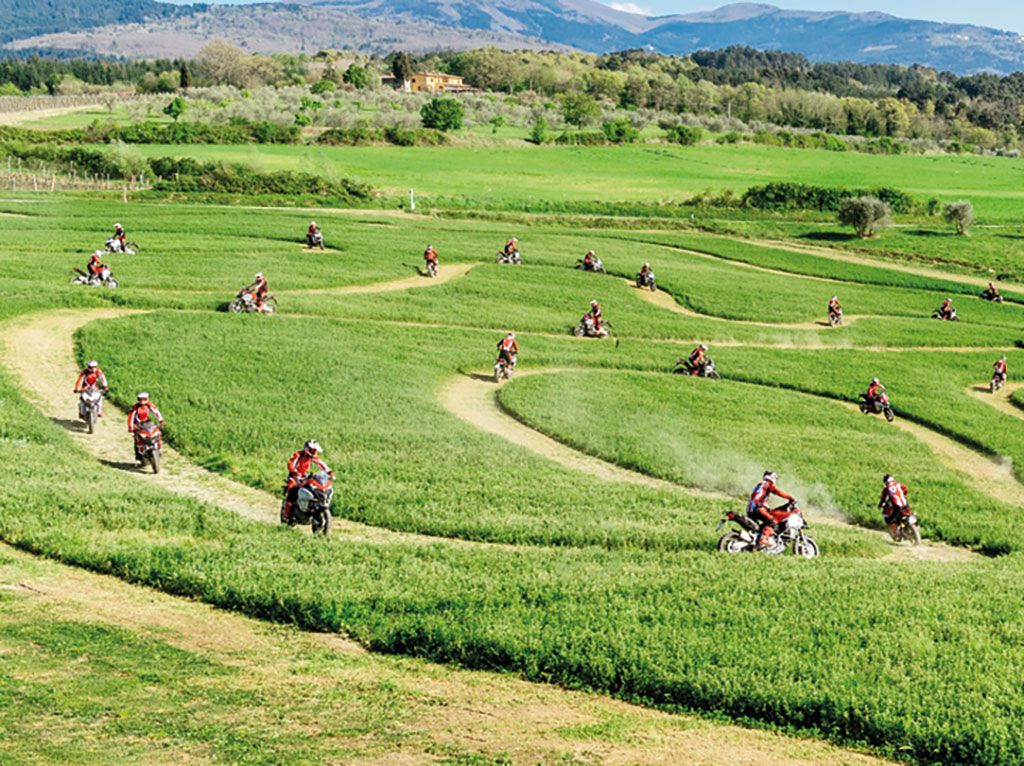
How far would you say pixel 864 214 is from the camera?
9512cm

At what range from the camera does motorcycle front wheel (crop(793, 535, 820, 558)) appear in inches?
907

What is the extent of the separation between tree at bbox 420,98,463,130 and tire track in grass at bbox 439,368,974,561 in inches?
5323

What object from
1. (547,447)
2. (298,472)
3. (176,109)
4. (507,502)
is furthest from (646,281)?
(176,109)

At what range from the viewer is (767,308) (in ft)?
201

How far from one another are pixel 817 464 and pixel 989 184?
465 ft

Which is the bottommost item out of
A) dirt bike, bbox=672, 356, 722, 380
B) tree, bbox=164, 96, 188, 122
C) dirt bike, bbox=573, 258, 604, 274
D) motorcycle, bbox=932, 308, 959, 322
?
dirt bike, bbox=672, 356, 722, 380

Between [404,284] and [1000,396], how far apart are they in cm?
3357

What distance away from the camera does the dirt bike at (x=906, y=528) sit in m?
25.9

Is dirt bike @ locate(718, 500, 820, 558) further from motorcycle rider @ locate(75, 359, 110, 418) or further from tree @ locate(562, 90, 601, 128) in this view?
tree @ locate(562, 90, 601, 128)

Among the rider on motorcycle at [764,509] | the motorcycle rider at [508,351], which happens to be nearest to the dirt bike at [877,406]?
the motorcycle rider at [508,351]

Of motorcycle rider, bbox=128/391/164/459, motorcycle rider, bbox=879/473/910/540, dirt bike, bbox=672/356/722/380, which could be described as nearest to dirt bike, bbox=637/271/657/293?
dirt bike, bbox=672/356/722/380

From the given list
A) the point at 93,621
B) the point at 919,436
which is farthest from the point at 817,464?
the point at 93,621

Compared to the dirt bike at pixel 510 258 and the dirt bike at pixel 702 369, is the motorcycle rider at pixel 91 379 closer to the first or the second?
the dirt bike at pixel 702 369

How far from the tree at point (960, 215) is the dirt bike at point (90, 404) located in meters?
93.1
